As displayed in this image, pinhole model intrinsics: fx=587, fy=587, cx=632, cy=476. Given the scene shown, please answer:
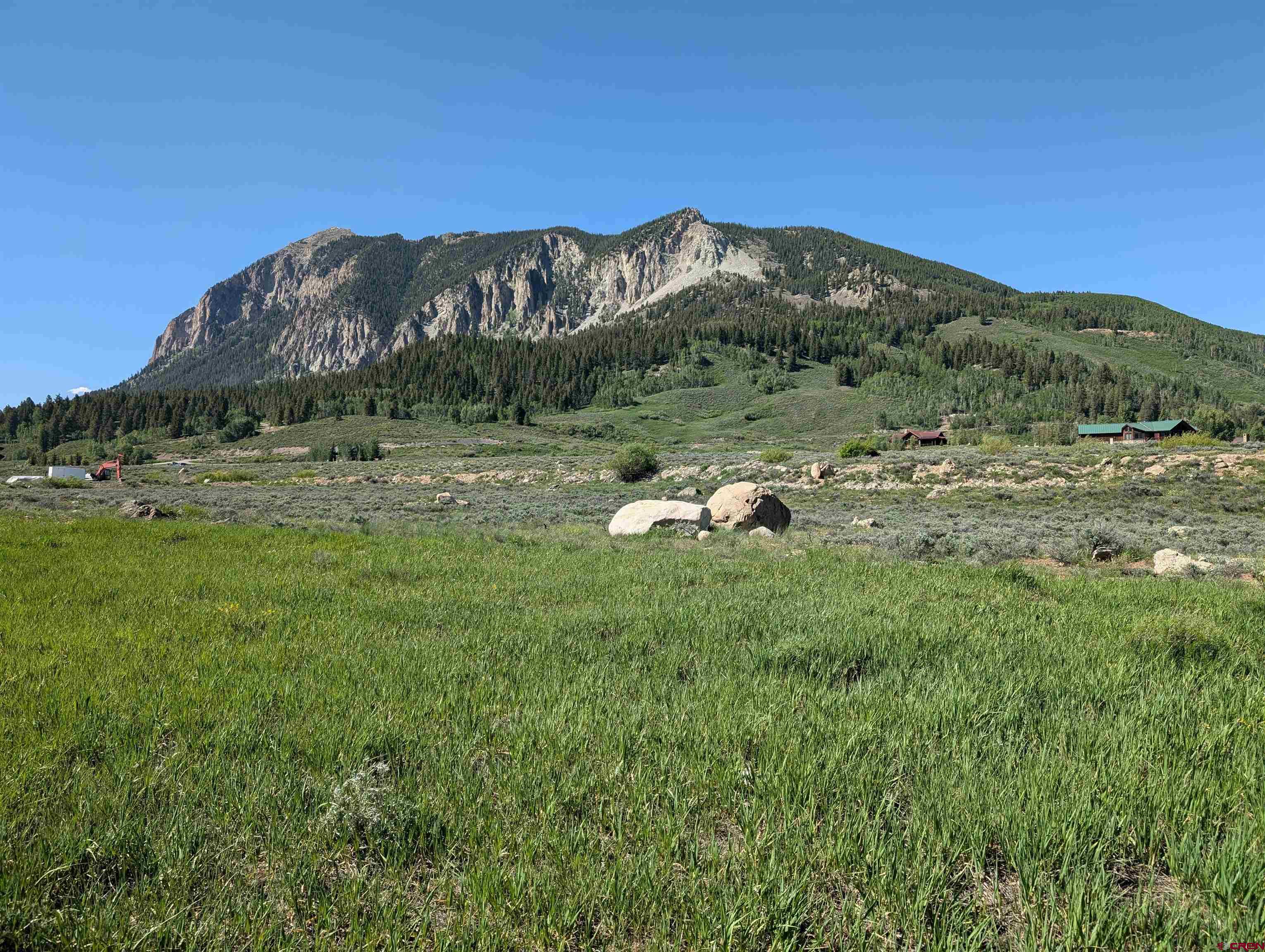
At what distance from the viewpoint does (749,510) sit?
65.0 ft

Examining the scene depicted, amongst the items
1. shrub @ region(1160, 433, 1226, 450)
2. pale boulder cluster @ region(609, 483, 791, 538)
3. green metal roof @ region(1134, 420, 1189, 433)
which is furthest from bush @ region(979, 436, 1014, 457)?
pale boulder cluster @ region(609, 483, 791, 538)

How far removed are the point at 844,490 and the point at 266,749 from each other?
3722 centimetres

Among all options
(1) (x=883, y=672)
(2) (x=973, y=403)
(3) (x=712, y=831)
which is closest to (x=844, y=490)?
(1) (x=883, y=672)

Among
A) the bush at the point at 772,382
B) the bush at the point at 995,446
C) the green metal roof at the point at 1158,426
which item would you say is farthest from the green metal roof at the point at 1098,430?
the bush at the point at 772,382

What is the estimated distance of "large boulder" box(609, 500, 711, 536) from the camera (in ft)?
59.9

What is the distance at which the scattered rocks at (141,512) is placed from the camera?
835 inches

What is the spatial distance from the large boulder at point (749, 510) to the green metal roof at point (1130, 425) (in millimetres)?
78580

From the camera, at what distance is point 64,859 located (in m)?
2.68

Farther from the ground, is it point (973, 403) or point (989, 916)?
point (973, 403)

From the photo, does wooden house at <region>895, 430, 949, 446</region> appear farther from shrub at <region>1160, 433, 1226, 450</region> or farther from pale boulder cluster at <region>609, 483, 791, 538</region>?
pale boulder cluster at <region>609, 483, 791, 538</region>

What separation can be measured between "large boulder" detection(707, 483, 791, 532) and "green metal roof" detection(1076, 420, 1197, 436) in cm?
7858

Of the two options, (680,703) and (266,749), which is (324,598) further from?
(680,703)

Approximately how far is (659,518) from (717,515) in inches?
115

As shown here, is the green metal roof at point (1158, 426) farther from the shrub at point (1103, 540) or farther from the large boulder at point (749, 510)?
the large boulder at point (749, 510)
